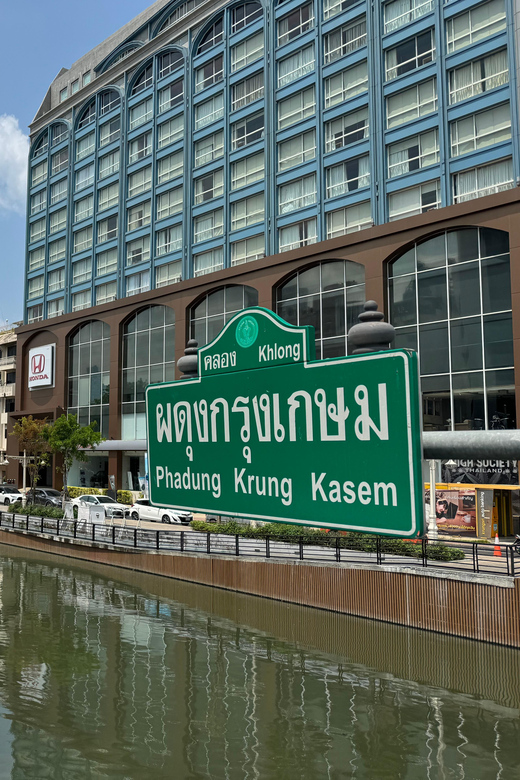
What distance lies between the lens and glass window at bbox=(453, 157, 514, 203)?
31.0 m

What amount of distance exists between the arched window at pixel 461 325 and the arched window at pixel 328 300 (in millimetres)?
2783

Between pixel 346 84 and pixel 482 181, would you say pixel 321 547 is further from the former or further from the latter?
pixel 346 84

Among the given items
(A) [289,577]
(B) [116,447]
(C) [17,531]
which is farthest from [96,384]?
(A) [289,577]

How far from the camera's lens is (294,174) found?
40406mm

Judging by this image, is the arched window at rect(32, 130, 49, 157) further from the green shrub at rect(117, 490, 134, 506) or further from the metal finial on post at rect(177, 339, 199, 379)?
the metal finial on post at rect(177, 339, 199, 379)

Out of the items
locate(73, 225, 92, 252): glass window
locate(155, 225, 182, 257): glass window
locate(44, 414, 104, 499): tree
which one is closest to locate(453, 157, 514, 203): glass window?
locate(155, 225, 182, 257): glass window

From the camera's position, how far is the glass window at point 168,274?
4809 centimetres

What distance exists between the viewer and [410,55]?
35344mm

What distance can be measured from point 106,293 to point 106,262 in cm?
255

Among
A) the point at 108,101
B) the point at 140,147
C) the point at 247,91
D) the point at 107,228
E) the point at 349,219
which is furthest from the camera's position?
the point at 108,101

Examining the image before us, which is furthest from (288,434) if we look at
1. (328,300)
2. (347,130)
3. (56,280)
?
(56,280)

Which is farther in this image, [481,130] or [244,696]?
[481,130]

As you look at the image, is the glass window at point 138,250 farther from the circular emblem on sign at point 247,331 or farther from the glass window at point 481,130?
the circular emblem on sign at point 247,331

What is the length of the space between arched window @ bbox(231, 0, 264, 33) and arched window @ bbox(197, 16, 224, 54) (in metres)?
1.34
